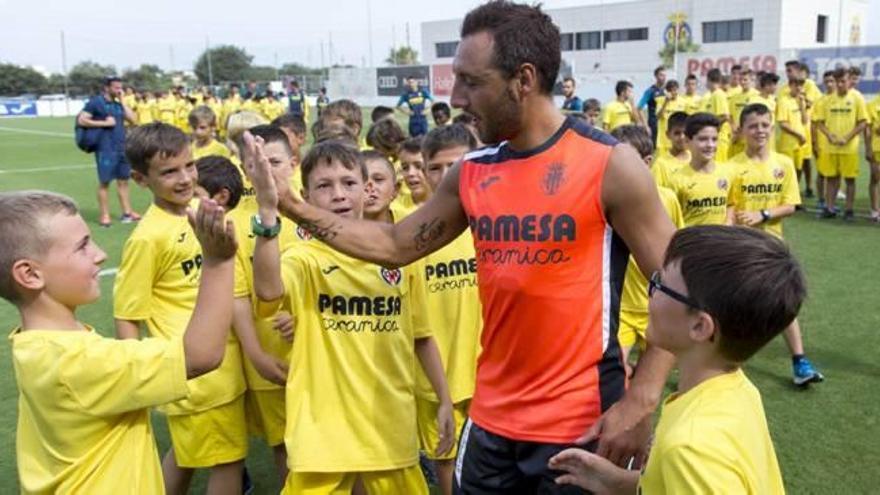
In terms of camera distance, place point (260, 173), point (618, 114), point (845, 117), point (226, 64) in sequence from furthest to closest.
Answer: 1. point (226, 64)
2. point (618, 114)
3. point (845, 117)
4. point (260, 173)

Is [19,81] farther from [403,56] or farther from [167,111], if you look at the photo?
[167,111]

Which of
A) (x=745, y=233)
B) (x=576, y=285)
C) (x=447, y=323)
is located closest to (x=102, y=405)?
(x=576, y=285)

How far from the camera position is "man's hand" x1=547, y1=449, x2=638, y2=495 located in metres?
2.07

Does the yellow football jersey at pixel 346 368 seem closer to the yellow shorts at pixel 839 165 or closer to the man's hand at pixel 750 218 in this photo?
the man's hand at pixel 750 218

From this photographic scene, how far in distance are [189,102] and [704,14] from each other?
4100 centimetres

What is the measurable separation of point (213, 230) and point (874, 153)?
1129 cm

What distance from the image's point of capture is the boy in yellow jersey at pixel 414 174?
4672 mm

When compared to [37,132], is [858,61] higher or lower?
higher

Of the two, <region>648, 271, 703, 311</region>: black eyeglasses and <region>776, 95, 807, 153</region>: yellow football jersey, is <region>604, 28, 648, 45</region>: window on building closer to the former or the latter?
<region>776, 95, 807, 153</region>: yellow football jersey

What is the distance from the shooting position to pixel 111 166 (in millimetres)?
12312

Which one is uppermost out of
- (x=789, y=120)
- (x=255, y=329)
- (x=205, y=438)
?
(x=789, y=120)

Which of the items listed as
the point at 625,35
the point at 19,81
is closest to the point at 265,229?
the point at 625,35

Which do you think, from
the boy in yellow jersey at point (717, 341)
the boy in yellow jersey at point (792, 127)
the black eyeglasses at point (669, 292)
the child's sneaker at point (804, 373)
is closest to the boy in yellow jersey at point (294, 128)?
the child's sneaker at point (804, 373)

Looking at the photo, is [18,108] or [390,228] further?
[18,108]
